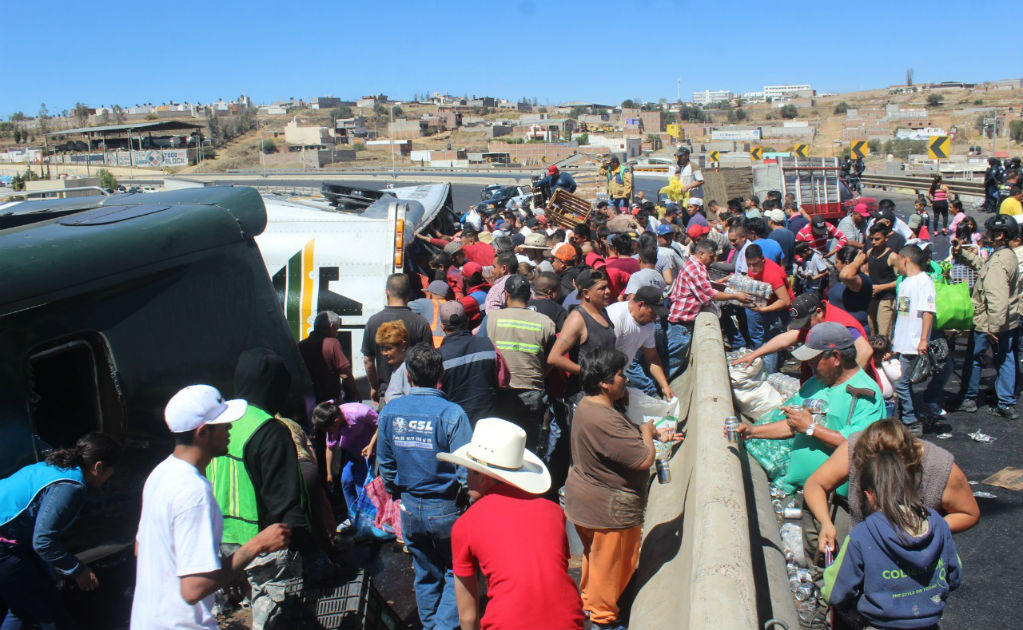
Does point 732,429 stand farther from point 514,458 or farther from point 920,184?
point 920,184

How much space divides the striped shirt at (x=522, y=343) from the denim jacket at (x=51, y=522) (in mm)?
2953

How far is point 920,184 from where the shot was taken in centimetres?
3064

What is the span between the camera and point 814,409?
173 inches

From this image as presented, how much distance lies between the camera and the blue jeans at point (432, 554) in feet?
13.4

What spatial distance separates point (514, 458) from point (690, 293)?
4742 mm

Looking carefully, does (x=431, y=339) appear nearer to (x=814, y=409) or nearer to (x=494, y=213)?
(x=814, y=409)

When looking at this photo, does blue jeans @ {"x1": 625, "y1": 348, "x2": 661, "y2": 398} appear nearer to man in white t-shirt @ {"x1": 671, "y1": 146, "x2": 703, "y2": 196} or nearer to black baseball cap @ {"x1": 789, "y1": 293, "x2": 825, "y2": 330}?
black baseball cap @ {"x1": 789, "y1": 293, "x2": 825, "y2": 330}

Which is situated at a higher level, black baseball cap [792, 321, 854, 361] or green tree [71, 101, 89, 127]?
green tree [71, 101, 89, 127]

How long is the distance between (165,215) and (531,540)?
10.1 feet

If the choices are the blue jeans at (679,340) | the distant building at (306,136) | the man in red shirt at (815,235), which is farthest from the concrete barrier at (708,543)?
the distant building at (306,136)

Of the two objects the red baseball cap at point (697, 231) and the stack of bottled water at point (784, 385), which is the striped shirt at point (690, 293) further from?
the red baseball cap at point (697, 231)

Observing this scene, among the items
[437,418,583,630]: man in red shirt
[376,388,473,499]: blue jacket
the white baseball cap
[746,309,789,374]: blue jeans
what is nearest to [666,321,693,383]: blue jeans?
[746,309,789,374]: blue jeans

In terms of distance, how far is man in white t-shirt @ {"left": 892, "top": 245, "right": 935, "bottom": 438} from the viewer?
6.91 meters

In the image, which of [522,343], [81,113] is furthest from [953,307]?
[81,113]
